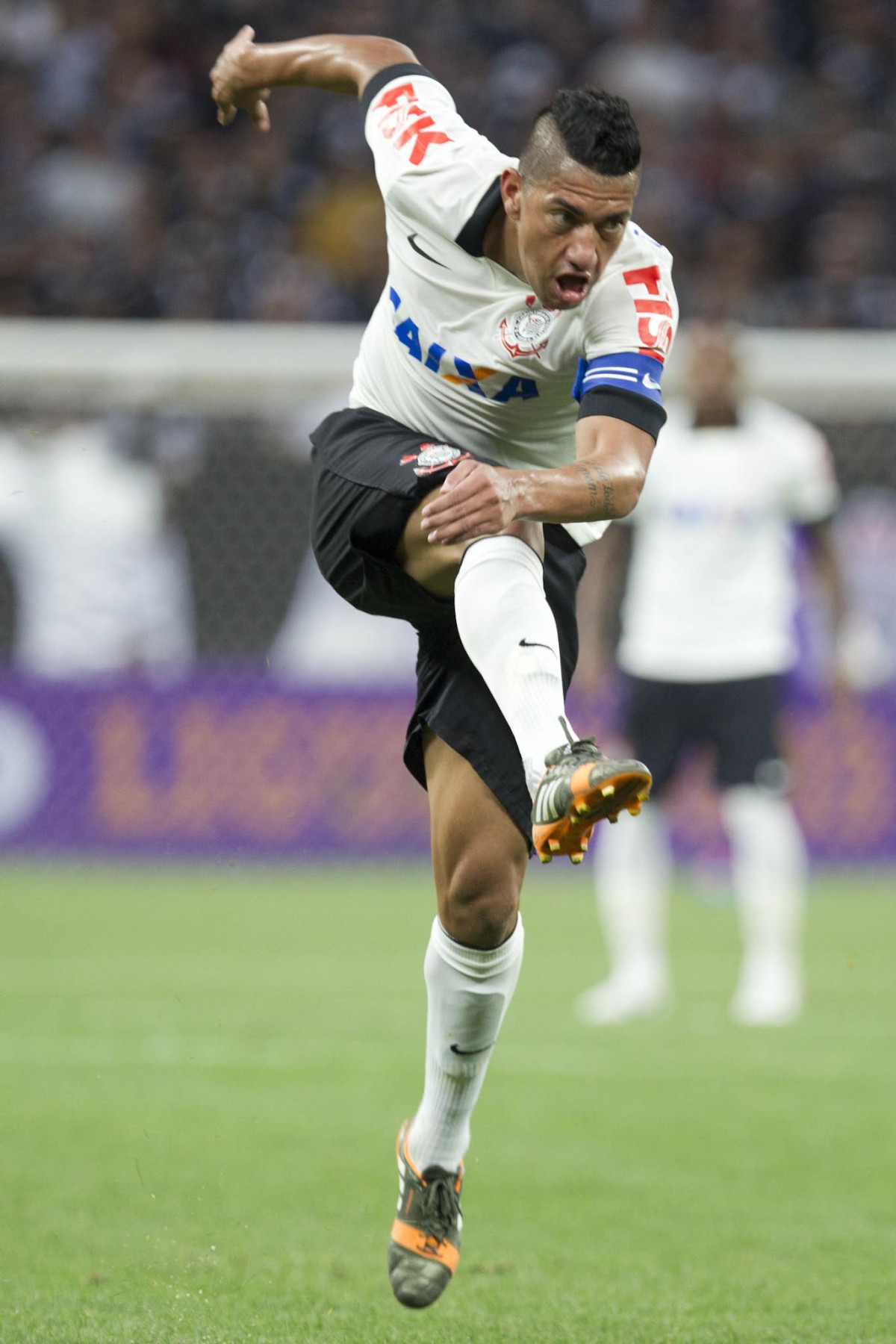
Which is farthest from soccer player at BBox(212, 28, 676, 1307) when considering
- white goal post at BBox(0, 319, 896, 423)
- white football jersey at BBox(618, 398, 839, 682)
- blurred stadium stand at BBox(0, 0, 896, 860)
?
white goal post at BBox(0, 319, 896, 423)

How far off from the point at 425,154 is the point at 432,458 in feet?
2.08

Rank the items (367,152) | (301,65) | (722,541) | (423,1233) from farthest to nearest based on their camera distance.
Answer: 1. (367,152)
2. (722,541)
3. (301,65)
4. (423,1233)

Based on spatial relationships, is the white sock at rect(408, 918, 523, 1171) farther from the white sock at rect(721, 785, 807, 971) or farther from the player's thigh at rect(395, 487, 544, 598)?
the white sock at rect(721, 785, 807, 971)

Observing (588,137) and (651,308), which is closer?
(588,137)

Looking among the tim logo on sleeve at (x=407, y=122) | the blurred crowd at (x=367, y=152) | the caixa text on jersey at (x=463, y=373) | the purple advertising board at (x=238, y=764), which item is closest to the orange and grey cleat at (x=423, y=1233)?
the caixa text on jersey at (x=463, y=373)

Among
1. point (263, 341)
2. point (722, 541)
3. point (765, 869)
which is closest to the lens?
point (765, 869)

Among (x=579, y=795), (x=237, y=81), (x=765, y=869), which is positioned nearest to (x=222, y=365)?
(x=765, y=869)

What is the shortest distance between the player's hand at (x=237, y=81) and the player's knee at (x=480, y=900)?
5.52ft

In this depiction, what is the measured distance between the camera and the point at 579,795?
2.91 m

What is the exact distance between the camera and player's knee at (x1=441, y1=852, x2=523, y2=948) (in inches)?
138

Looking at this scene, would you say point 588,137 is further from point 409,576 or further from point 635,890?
point 635,890

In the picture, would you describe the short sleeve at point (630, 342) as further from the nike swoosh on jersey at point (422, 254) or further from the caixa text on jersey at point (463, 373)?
the nike swoosh on jersey at point (422, 254)

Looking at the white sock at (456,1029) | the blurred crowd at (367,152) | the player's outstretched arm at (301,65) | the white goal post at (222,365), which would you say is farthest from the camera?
the blurred crowd at (367,152)

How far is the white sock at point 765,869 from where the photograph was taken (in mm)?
6992
